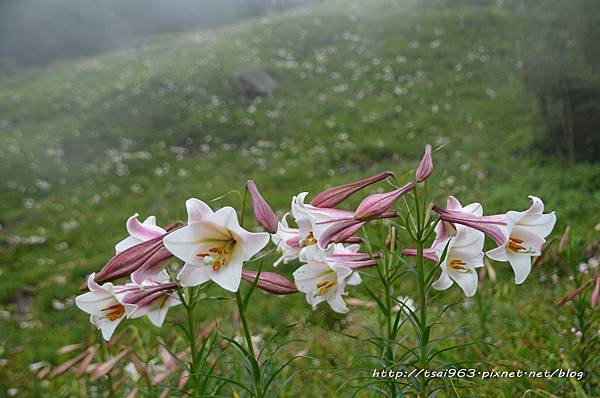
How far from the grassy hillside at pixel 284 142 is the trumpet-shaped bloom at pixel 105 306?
1424mm

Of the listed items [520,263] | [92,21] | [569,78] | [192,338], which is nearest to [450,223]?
[520,263]

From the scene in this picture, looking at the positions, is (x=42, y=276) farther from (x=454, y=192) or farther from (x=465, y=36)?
(x=465, y=36)

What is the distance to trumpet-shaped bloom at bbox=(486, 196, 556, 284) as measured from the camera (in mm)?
1281

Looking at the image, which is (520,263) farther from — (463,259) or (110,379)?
(110,379)

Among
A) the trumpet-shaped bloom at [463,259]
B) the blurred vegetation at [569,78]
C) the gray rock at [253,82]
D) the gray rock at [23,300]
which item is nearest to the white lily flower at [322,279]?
the trumpet-shaped bloom at [463,259]

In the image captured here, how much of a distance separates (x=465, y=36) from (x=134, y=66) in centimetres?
1024

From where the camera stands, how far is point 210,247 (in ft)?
3.99

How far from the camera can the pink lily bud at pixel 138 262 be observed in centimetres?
115

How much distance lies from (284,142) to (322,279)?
8.67m

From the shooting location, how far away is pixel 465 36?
12812mm

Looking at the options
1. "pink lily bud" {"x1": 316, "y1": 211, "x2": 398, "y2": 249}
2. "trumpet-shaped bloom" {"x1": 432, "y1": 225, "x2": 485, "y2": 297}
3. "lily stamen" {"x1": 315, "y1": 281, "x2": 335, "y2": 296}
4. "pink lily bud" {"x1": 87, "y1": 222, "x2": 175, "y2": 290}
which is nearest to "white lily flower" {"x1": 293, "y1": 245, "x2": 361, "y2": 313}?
"lily stamen" {"x1": 315, "y1": 281, "x2": 335, "y2": 296}

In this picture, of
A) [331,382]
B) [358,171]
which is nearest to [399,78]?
[358,171]

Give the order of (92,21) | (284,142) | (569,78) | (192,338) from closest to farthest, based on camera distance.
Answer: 1. (192,338)
2. (569,78)
3. (284,142)
4. (92,21)

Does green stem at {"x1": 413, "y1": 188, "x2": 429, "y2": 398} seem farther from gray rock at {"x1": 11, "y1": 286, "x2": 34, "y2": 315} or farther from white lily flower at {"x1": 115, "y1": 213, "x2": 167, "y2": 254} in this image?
gray rock at {"x1": 11, "y1": 286, "x2": 34, "y2": 315}
